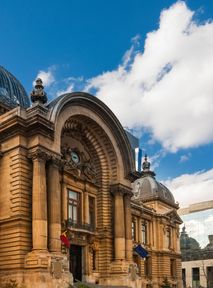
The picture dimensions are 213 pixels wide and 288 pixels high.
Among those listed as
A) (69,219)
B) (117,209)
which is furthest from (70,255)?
(117,209)

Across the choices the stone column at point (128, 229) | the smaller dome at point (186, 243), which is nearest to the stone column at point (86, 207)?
the stone column at point (128, 229)

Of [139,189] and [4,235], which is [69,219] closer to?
[4,235]

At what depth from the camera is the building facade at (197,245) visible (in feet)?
294

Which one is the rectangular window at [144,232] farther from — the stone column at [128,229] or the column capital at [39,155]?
the column capital at [39,155]

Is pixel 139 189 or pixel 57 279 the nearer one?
pixel 57 279

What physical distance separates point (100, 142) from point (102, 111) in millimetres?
3016

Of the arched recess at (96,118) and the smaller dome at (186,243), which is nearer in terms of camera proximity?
the arched recess at (96,118)

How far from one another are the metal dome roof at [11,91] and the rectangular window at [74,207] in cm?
1266

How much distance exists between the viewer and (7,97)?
4559 cm

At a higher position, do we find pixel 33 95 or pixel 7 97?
pixel 7 97

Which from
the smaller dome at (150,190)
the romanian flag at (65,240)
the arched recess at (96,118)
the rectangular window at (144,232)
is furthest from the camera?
the smaller dome at (150,190)

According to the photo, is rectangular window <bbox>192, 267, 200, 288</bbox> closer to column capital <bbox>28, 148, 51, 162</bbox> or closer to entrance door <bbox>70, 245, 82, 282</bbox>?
entrance door <bbox>70, 245, 82, 282</bbox>

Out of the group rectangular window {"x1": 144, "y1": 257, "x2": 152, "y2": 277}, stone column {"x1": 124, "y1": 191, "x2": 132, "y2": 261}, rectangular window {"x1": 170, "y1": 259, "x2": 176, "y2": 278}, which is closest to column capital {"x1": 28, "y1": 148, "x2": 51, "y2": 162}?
stone column {"x1": 124, "y1": 191, "x2": 132, "y2": 261}

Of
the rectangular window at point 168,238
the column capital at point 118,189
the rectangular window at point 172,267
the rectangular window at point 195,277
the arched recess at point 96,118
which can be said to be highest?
the arched recess at point 96,118
